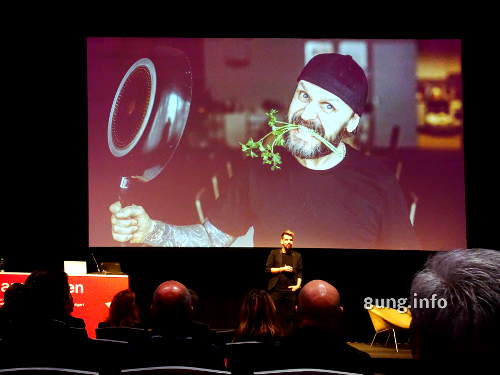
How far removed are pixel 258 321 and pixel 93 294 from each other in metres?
3.03

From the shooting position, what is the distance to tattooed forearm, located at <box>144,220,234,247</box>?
7.14 m

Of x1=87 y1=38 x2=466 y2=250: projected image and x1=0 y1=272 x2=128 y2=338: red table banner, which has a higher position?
x1=87 y1=38 x2=466 y2=250: projected image

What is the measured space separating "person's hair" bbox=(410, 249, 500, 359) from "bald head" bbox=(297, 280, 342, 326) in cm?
158

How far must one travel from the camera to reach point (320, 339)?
2.28 m

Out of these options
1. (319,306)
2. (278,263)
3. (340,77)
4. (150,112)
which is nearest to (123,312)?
(319,306)

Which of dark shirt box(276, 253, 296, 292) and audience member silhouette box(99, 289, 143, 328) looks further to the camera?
dark shirt box(276, 253, 296, 292)

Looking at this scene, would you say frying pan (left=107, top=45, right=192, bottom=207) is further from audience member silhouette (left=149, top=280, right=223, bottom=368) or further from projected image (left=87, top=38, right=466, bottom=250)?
audience member silhouette (left=149, top=280, right=223, bottom=368)

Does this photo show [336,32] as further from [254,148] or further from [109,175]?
[109,175]

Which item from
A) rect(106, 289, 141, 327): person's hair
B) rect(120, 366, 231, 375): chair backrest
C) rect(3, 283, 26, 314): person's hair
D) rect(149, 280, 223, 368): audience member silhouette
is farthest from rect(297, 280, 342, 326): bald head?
rect(106, 289, 141, 327): person's hair

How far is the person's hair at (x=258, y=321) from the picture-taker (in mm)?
3326

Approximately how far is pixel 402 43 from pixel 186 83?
8.80ft

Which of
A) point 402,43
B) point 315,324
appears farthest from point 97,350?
point 402,43

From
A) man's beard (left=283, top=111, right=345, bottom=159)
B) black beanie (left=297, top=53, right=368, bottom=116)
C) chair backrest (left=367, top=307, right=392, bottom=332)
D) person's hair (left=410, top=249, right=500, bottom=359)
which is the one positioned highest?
black beanie (left=297, top=53, right=368, bottom=116)

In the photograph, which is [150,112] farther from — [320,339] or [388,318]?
[320,339]
